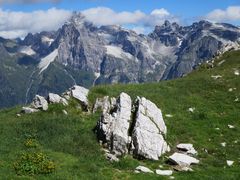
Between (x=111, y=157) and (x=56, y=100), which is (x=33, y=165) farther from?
(x=56, y=100)

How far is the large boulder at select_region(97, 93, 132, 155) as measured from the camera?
39.5 m

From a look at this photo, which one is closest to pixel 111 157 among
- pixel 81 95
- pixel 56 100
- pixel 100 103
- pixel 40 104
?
pixel 100 103

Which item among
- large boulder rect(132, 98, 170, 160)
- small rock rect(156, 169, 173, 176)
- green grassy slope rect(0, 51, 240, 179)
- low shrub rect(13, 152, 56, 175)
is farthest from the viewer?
large boulder rect(132, 98, 170, 160)

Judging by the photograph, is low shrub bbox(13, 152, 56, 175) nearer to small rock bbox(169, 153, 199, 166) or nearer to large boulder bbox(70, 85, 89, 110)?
small rock bbox(169, 153, 199, 166)

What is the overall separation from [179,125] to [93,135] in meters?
9.94

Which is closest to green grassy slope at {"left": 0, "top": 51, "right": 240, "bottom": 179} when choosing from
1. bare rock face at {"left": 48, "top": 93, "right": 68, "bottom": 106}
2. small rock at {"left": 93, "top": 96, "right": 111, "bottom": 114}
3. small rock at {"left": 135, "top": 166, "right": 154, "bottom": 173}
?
small rock at {"left": 135, "top": 166, "right": 154, "bottom": 173}

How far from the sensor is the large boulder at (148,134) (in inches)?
1529

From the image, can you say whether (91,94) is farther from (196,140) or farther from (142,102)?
(196,140)

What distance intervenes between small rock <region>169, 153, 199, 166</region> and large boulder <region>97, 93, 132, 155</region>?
4258 mm

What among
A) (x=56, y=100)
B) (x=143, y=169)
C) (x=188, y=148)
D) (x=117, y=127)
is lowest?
(x=143, y=169)

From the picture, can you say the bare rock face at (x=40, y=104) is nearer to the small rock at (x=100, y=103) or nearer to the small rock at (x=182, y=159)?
the small rock at (x=100, y=103)

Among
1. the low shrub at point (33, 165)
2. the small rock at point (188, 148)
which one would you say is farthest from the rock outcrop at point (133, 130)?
the low shrub at point (33, 165)

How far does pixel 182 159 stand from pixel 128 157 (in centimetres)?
470

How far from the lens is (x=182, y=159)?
38188 mm
